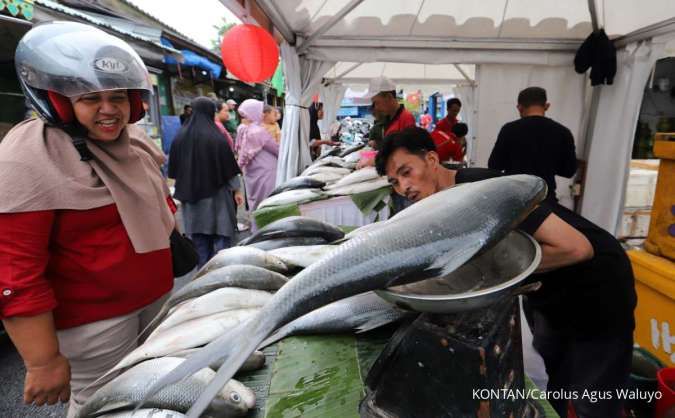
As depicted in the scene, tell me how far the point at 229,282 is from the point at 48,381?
→ 2.49ft

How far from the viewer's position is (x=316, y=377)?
3.75 feet

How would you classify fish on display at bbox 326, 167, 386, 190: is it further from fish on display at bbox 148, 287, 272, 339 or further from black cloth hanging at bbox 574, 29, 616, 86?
black cloth hanging at bbox 574, 29, 616, 86

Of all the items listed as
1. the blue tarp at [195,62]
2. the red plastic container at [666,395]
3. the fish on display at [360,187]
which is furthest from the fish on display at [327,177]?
the blue tarp at [195,62]

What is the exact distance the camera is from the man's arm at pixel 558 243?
131 centimetres

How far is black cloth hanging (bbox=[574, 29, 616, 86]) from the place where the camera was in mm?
4605

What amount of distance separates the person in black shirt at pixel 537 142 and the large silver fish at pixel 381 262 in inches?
134

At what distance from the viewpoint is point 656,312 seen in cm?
269

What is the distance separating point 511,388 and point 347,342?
1.79ft

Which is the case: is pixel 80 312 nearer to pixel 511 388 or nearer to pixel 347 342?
pixel 347 342

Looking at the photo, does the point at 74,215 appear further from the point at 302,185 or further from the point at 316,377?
the point at 302,185

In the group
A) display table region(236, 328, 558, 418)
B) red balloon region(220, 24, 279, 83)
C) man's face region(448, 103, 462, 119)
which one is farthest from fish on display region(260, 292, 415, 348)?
man's face region(448, 103, 462, 119)

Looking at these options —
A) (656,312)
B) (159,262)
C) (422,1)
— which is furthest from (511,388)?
(422,1)

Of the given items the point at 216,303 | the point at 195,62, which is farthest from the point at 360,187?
the point at 195,62

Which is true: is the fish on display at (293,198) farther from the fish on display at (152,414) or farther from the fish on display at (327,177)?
the fish on display at (152,414)
